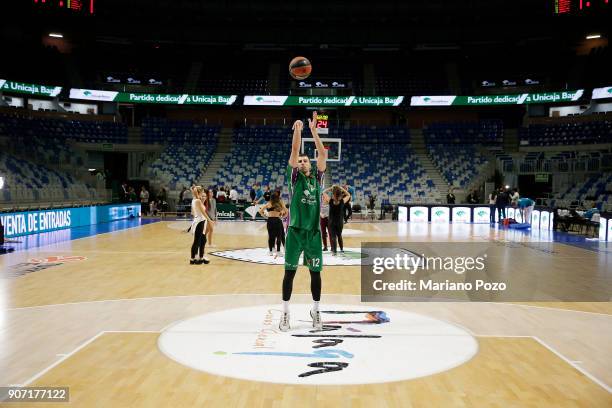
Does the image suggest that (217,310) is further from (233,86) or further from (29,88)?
(233,86)

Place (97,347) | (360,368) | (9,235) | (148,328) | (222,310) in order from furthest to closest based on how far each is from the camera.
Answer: (9,235), (222,310), (148,328), (97,347), (360,368)

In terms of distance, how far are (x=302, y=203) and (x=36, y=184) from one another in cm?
2670

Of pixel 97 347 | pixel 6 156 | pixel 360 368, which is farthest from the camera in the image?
pixel 6 156

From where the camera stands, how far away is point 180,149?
39438 mm

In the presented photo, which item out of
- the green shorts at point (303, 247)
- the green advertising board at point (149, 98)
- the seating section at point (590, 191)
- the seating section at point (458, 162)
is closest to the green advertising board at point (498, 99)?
the seating section at point (458, 162)

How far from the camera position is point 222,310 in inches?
312

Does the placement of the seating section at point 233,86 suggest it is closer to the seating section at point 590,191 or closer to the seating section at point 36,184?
the seating section at point 36,184

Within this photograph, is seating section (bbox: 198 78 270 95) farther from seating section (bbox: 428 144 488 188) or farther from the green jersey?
the green jersey

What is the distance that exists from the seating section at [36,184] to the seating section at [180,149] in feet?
20.0

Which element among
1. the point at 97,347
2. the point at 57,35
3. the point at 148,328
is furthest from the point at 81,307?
the point at 57,35

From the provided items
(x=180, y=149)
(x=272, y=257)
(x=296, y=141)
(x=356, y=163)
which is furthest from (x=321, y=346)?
(x=180, y=149)

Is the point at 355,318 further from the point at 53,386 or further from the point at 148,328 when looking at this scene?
the point at 53,386

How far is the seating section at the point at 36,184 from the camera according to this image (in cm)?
2211

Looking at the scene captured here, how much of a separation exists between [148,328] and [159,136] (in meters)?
34.9
